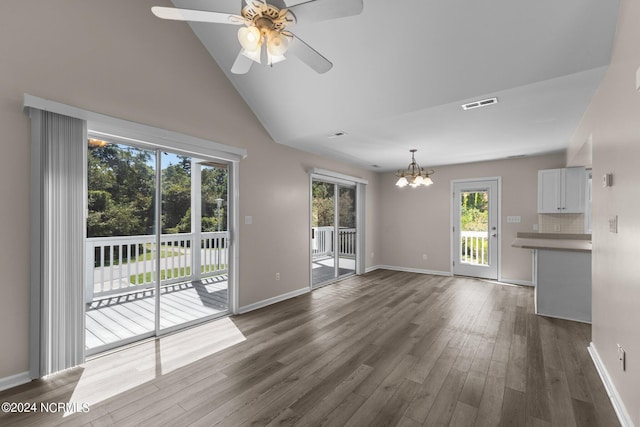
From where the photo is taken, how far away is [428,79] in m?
2.83

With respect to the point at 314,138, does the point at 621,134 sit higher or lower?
lower

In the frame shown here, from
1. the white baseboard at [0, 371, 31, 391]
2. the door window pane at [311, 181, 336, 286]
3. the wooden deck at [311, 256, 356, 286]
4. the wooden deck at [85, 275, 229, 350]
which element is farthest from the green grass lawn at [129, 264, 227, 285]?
the wooden deck at [311, 256, 356, 286]

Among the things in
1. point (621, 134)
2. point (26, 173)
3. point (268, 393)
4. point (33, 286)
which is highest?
point (621, 134)

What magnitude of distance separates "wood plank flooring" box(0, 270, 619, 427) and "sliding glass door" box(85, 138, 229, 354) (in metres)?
0.47

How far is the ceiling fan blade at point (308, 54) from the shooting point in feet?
5.99

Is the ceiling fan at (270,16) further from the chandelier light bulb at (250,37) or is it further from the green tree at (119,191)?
the green tree at (119,191)

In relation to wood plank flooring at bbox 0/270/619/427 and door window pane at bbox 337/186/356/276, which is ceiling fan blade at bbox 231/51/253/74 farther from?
door window pane at bbox 337/186/356/276

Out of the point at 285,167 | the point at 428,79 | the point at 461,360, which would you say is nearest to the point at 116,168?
the point at 285,167

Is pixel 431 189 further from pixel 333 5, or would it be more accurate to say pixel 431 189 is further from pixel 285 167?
pixel 333 5

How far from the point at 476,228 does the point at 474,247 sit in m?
0.41

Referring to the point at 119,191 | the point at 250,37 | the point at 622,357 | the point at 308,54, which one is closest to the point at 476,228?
the point at 622,357

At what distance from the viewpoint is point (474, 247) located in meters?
6.06

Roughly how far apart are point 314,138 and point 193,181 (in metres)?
1.81

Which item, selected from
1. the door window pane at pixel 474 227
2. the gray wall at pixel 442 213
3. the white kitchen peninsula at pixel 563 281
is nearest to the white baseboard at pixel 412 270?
the gray wall at pixel 442 213
